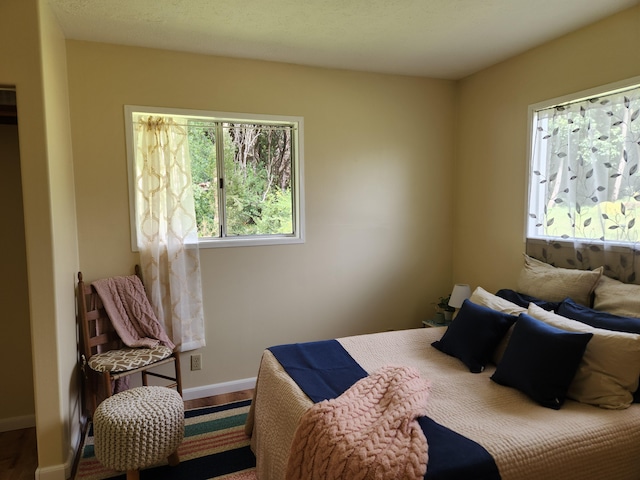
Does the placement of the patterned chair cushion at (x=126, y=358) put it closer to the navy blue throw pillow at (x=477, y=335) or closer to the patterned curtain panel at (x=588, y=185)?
the navy blue throw pillow at (x=477, y=335)

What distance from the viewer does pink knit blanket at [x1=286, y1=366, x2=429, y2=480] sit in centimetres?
145

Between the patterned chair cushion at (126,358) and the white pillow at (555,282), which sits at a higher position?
the white pillow at (555,282)

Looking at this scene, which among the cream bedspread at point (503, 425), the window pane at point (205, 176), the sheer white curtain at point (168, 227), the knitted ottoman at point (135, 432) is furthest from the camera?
the window pane at point (205, 176)

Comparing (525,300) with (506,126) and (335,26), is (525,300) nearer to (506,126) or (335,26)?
(506,126)

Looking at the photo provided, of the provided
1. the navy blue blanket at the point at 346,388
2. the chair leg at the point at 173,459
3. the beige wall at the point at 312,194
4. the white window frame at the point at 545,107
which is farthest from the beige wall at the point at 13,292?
the white window frame at the point at 545,107

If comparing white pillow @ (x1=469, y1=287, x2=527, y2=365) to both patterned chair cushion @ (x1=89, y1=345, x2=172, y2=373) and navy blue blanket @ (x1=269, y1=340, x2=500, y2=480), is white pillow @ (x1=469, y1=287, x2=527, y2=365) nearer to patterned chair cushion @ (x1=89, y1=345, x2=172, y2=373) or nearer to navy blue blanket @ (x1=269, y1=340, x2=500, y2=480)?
navy blue blanket @ (x1=269, y1=340, x2=500, y2=480)

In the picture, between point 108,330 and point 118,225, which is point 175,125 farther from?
point 108,330

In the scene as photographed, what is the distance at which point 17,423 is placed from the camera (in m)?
2.80

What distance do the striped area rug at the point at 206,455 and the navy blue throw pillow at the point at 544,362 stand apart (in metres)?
1.53

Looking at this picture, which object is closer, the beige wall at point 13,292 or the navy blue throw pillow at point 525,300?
the navy blue throw pillow at point 525,300

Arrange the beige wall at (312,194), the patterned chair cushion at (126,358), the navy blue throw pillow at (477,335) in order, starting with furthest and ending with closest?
the beige wall at (312,194) → the patterned chair cushion at (126,358) → the navy blue throw pillow at (477,335)

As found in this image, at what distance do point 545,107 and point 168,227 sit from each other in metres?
2.89

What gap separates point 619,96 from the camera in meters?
2.49

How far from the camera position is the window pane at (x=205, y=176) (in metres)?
3.17
